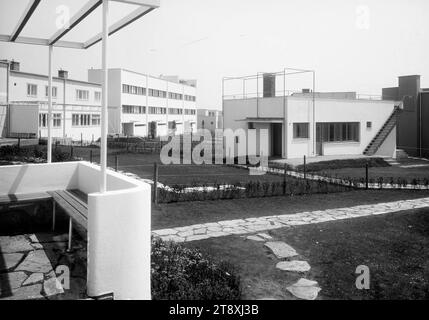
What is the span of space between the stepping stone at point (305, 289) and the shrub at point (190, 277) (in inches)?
34.1

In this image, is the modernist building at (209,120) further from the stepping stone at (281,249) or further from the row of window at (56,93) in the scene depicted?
the stepping stone at (281,249)

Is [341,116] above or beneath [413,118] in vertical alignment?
beneath

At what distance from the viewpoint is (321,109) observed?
2836 cm

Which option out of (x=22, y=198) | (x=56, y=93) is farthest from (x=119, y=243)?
(x=56, y=93)

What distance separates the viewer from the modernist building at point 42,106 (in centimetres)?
3616

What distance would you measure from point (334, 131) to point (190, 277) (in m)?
25.8

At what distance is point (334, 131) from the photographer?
1174 inches

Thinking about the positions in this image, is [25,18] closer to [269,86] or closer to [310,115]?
[310,115]

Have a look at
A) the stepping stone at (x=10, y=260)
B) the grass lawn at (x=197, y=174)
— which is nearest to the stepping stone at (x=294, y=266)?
the stepping stone at (x=10, y=260)

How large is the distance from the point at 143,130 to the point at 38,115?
1093 inches

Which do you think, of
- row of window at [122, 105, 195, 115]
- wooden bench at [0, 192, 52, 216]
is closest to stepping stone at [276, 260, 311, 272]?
wooden bench at [0, 192, 52, 216]

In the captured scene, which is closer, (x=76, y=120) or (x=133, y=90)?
(x=76, y=120)

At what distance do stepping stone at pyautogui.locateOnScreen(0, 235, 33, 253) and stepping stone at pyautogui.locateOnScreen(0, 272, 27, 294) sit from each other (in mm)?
1001
